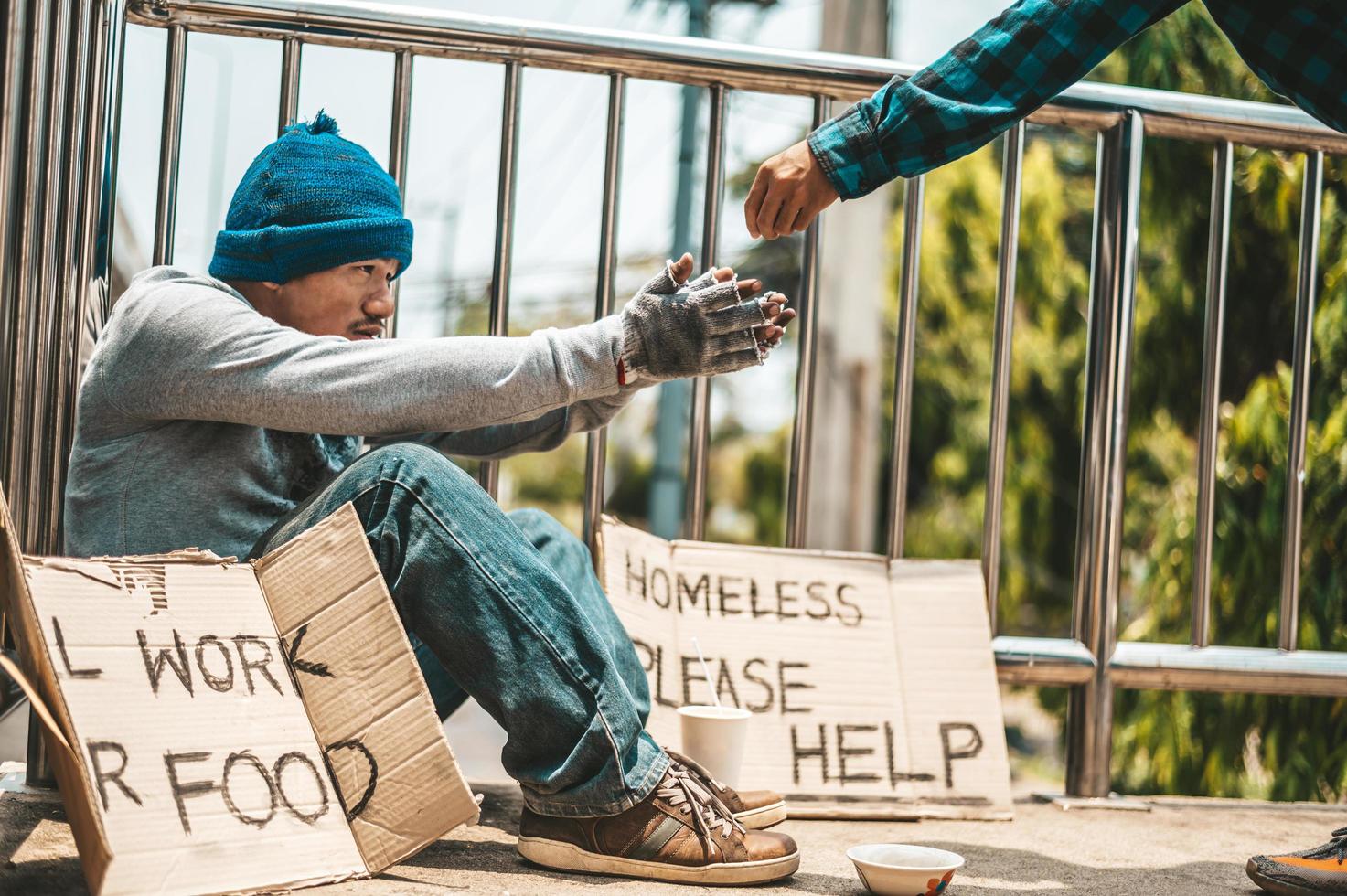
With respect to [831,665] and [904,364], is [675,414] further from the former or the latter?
[831,665]

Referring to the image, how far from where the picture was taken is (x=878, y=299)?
24.8ft

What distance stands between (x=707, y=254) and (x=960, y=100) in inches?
25.2

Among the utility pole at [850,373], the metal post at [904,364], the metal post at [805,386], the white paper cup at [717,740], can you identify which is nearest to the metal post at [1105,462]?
the metal post at [904,364]

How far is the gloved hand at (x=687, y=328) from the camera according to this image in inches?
66.3

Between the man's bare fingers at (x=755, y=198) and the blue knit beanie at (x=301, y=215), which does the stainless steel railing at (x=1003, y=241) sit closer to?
the blue knit beanie at (x=301, y=215)

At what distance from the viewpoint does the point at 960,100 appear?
174 centimetres

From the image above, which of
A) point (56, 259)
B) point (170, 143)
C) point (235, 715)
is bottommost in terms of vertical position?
point (235, 715)

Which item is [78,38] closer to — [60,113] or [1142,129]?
[60,113]

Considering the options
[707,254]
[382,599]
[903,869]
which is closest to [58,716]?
Answer: [382,599]

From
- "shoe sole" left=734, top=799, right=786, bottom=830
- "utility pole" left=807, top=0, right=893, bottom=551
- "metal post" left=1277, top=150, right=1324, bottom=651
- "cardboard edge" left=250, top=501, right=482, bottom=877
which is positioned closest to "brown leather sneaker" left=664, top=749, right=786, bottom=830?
"shoe sole" left=734, top=799, right=786, bottom=830

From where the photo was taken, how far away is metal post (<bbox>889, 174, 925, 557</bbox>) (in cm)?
228

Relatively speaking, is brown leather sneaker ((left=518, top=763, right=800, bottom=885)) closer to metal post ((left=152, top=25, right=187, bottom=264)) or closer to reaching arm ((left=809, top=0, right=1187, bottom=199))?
reaching arm ((left=809, top=0, right=1187, bottom=199))

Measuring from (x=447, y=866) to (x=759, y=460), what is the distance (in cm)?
1073

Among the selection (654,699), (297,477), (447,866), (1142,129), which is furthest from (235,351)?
(1142,129)
